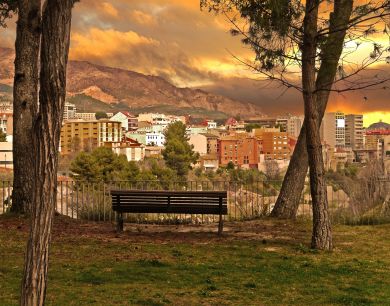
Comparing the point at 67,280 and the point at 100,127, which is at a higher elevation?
the point at 100,127

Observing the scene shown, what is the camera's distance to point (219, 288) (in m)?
6.00

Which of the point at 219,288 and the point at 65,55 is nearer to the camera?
the point at 65,55

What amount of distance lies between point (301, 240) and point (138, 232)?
2.76 metres

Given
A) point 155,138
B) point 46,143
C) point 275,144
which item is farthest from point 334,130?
point 46,143

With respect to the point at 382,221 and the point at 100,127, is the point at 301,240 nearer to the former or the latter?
the point at 382,221

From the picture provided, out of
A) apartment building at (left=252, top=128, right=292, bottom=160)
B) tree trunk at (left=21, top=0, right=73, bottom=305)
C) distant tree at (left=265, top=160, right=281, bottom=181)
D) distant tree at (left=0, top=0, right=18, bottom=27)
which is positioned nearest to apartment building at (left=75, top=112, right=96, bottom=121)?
apartment building at (left=252, top=128, right=292, bottom=160)

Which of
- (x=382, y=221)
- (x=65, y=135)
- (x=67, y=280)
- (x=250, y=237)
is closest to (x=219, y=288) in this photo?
(x=67, y=280)

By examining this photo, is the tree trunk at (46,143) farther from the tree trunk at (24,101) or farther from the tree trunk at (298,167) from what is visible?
the tree trunk at (298,167)

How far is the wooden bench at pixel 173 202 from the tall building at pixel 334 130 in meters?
152

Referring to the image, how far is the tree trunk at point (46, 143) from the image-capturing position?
3.80m

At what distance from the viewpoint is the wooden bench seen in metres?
9.32

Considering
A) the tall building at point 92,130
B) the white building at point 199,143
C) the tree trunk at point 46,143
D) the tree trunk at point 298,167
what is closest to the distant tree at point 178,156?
the white building at point 199,143

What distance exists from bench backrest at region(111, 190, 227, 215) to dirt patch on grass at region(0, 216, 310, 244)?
17.7 inches

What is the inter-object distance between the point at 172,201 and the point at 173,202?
0.08ft
